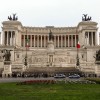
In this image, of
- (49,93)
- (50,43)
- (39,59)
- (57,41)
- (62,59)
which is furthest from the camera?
(57,41)

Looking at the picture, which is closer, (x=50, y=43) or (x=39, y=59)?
(x=39, y=59)

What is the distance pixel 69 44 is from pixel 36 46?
13.9m

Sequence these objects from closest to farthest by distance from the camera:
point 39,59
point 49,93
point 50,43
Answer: point 49,93 → point 39,59 → point 50,43

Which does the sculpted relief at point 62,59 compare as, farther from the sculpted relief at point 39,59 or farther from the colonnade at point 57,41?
the colonnade at point 57,41

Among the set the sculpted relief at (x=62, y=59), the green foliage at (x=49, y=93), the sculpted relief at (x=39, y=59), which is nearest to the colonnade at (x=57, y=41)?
the sculpted relief at (x=39, y=59)

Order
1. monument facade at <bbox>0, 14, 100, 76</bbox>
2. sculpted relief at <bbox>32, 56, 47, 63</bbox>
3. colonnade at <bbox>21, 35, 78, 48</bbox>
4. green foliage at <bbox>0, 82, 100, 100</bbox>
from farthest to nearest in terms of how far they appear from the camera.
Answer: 1. colonnade at <bbox>21, 35, 78, 48</bbox>
2. monument facade at <bbox>0, 14, 100, 76</bbox>
3. sculpted relief at <bbox>32, 56, 47, 63</bbox>
4. green foliage at <bbox>0, 82, 100, 100</bbox>

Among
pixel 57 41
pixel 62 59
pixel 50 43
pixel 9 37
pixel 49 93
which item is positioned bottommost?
pixel 49 93

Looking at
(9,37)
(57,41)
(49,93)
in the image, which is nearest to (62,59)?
(9,37)

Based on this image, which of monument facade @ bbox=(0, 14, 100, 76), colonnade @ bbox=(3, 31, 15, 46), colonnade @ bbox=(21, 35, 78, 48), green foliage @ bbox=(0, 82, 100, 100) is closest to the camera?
green foliage @ bbox=(0, 82, 100, 100)

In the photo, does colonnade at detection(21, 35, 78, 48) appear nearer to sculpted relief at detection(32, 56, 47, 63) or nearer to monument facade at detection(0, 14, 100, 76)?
monument facade at detection(0, 14, 100, 76)

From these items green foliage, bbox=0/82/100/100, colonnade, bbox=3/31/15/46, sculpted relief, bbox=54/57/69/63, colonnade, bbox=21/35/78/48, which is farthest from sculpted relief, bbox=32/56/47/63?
green foliage, bbox=0/82/100/100

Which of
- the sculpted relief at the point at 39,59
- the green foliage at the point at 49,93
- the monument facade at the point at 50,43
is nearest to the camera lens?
the green foliage at the point at 49,93

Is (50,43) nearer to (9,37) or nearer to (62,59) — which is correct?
(62,59)

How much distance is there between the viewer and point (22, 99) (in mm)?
18547
